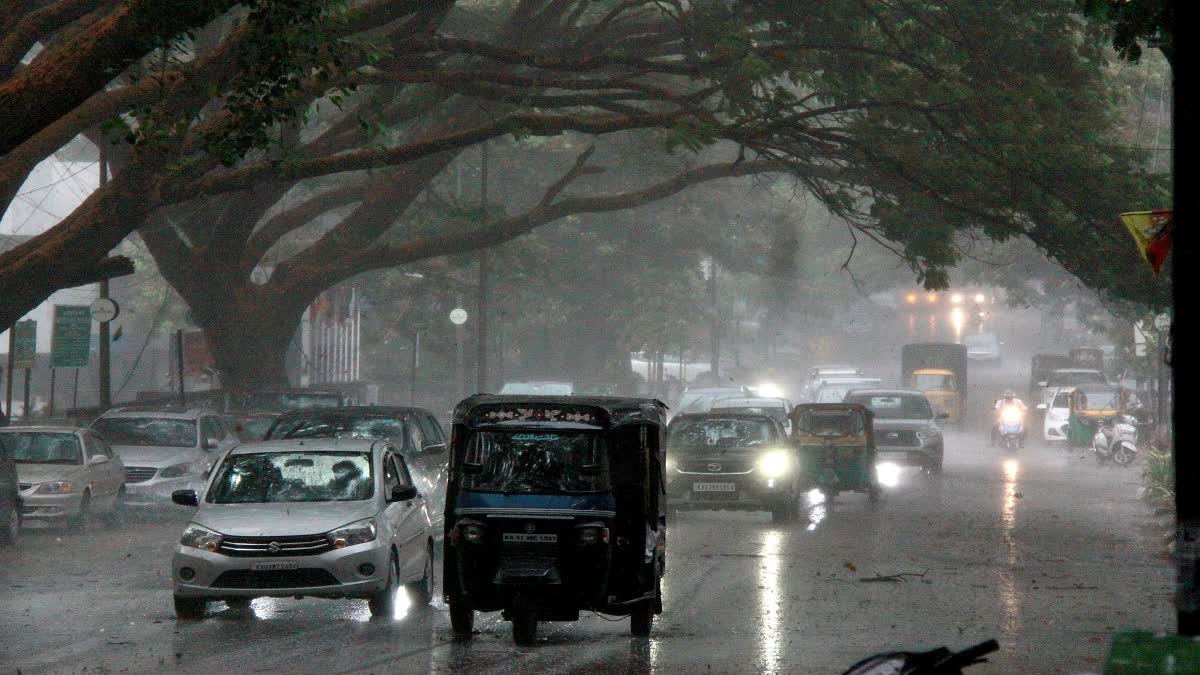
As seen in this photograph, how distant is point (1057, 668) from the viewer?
11078 mm

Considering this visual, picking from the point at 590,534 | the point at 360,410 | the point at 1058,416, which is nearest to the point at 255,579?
the point at 590,534

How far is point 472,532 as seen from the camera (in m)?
12.3

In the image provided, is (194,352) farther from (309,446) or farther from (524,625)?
(524,625)

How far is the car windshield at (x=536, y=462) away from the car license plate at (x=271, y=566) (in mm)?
1716

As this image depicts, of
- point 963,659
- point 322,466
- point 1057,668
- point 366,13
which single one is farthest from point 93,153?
point 963,659

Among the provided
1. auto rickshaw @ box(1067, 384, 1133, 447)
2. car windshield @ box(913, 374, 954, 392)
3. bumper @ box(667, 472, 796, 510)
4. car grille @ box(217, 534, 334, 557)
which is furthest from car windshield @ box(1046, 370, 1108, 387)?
car grille @ box(217, 534, 334, 557)

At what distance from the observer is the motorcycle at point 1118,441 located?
4106 cm

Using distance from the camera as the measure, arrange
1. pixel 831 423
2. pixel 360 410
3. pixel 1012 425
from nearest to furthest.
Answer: pixel 360 410 < pixel 831 423 < pixel 1012 425

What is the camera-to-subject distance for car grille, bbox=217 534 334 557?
43.5 ft

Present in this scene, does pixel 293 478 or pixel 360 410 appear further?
pixel 360 410

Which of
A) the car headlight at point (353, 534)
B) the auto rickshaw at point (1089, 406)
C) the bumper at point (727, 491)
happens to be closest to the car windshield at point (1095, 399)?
the auto rickshaw at point (1089, 406)

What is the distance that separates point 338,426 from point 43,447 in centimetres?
531

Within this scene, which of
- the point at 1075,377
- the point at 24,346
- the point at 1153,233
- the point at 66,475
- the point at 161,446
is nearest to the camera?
the point at 1153,233

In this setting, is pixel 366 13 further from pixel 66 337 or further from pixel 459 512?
pixel 66 337
